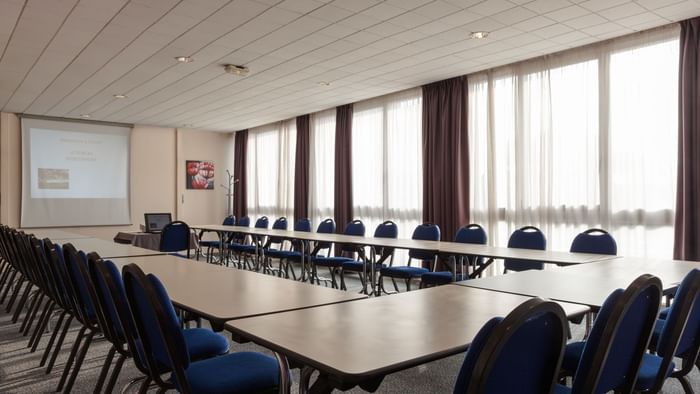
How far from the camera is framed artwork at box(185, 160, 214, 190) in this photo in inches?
447

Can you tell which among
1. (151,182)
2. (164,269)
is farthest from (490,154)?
(151,182)

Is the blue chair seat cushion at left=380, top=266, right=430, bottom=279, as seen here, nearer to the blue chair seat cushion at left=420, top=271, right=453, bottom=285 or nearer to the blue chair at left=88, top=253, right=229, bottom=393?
the blue chair seat cushion at left=420, top=271, right=453, bottom=285

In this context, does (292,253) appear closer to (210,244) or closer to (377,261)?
(377,261)

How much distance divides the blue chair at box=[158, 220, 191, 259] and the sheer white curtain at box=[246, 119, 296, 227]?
3728 mm

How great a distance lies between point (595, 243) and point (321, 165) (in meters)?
5.77

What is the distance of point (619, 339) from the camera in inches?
56.8

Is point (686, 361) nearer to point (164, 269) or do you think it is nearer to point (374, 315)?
point (374, 315)

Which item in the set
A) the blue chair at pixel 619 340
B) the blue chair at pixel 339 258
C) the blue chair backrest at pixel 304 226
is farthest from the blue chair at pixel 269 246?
the blue chair at pixel 619 340

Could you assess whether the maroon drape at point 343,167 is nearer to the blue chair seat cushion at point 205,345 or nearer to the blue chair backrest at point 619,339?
the blue chair seat cushion at point 205,345

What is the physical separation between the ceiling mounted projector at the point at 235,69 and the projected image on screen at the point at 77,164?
545 cm

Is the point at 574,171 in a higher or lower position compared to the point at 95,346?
higher

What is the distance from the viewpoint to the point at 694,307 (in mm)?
1890

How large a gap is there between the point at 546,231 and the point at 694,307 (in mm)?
4089

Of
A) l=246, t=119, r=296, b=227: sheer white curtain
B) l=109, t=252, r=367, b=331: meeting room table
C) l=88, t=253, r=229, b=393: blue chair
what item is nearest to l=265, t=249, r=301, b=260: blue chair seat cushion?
l=246, t=119, r=296, b=227: sheer white curtain
